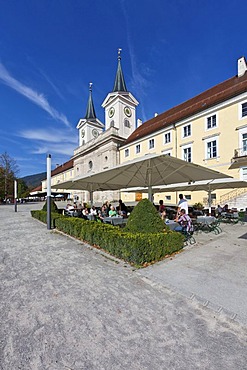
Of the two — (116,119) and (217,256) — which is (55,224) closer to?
(217,256)

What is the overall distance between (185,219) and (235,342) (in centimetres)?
527

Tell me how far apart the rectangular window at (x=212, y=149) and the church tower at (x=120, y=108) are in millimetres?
21909

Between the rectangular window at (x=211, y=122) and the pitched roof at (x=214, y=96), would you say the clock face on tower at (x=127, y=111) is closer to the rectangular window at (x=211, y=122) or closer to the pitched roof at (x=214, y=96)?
the pitched roof at (x=214, y=96)

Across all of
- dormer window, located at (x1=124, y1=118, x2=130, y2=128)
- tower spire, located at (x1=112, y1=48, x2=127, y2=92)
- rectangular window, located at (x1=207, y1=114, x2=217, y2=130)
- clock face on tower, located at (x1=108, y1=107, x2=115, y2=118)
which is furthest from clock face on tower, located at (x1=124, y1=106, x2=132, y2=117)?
rectangular window, located at (x1=207, y1=114, x2=217, y2=130)

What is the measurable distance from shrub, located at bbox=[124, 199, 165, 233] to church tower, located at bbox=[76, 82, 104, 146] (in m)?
49.5

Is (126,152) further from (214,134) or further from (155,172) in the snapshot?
(155,172)

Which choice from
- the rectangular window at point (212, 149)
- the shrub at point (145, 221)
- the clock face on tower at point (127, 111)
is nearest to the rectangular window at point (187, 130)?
the rectangular window at point (212, 149)

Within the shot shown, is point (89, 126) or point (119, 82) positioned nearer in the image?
point (119, 82)

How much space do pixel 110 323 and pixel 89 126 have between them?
55.9 m

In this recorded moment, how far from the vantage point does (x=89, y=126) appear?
54.6m

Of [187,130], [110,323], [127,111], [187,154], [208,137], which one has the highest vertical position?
[127,111]

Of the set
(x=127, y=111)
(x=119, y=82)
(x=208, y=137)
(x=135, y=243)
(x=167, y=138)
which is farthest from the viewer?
(x=119, y=82)

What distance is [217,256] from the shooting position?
5660 mm

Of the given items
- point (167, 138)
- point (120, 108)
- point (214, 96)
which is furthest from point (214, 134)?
point (120, 108)
